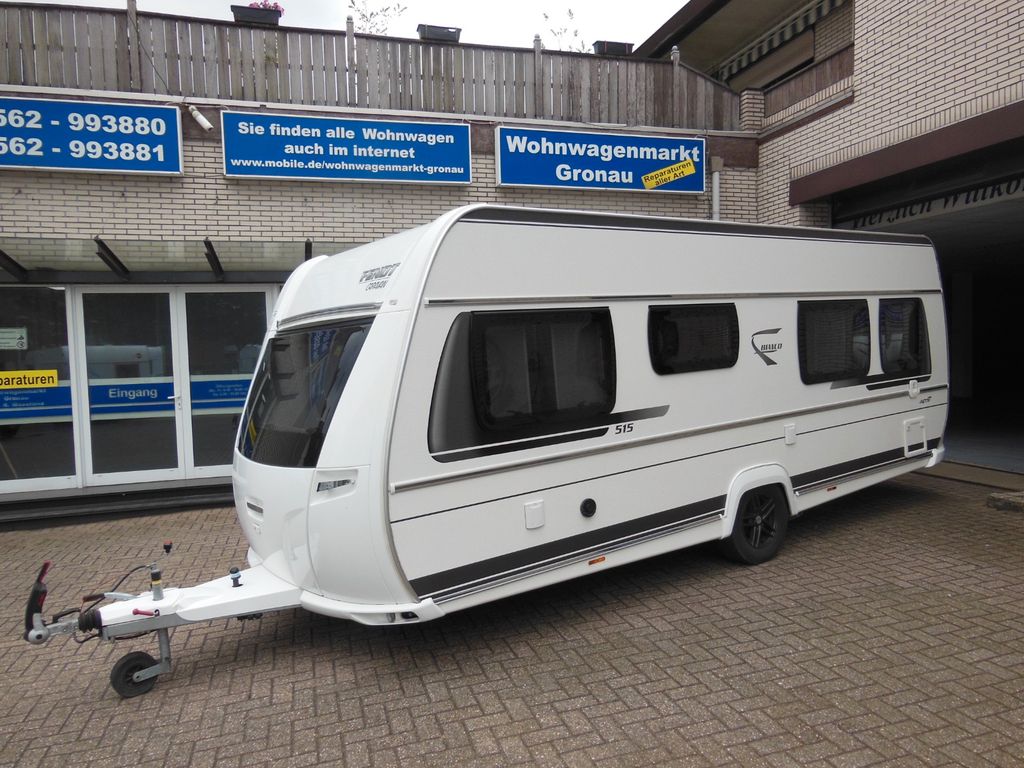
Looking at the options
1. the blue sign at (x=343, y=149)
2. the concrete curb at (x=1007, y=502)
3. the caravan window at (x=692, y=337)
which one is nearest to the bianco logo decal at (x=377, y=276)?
the caravan window at (x=692, y=337)

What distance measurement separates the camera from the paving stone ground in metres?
3.22

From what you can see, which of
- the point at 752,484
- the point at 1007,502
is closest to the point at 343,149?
the point at 752,484

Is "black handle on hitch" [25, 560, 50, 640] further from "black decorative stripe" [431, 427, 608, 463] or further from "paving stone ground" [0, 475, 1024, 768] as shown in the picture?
"black decorative stripe" [431, 427, 608, 463]

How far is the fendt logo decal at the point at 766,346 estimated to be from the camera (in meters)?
5.33

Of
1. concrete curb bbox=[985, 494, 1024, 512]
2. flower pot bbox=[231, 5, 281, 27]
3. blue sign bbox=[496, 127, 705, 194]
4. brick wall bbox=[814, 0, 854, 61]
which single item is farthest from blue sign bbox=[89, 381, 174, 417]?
brick wall bbox=[814, 0, 854, 61]

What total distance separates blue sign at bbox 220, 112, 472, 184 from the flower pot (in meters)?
1.20

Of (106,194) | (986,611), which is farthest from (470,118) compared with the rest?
(986,611)

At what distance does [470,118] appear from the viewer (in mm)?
8859

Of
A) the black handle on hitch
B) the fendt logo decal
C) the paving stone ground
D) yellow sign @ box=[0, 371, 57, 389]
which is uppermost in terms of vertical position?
the fendt logo decal

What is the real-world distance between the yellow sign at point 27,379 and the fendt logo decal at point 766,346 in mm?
7161

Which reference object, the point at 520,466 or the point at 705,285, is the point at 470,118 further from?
the point at 520,466

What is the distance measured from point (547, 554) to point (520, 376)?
3.47 ft

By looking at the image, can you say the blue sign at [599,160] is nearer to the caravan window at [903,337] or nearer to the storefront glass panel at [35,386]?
the caravan window at [903,337]

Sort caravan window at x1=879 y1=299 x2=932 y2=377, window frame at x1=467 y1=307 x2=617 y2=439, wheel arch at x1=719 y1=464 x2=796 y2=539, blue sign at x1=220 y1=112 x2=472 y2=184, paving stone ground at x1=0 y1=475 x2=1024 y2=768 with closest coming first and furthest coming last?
paving stone ground at x1=0 y1=475 x2=1024 y2=768, window frame at x1=467 y1=307 x2=617 y2=439, wheel arch at x1=719 y1=464 x2=796 y2=539, caravan window at x1=879 y1=299 x2=932 y2=377, blue sign at x1=220 y1=112 x2=472 y2=184
